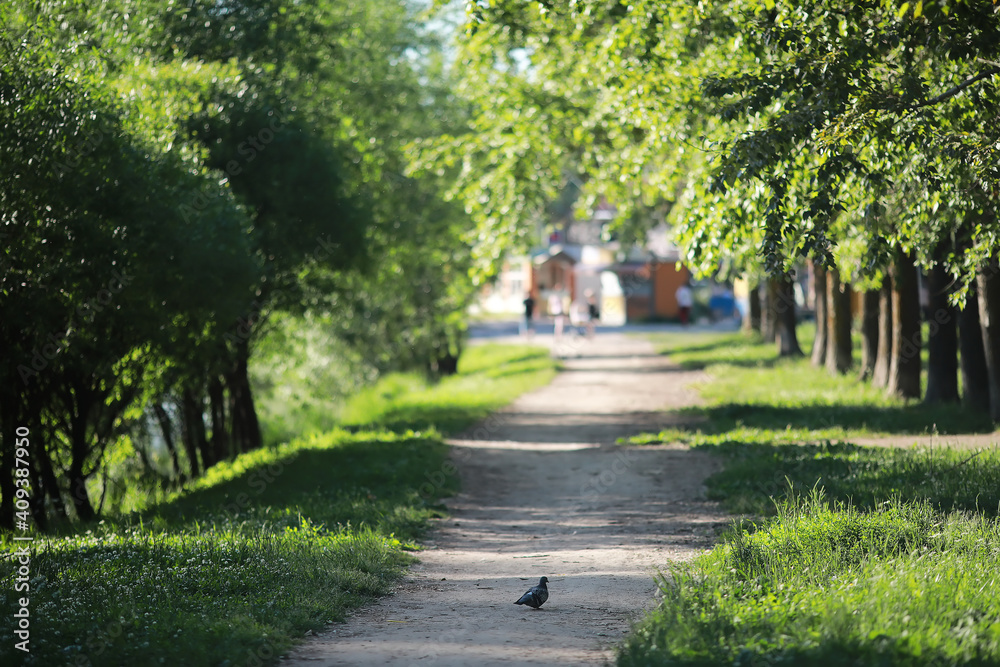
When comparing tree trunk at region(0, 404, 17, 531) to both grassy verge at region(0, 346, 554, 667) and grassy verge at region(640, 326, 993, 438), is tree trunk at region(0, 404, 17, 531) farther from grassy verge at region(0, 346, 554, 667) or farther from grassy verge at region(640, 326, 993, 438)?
grassy verge at region(640, 326, 993, 438)

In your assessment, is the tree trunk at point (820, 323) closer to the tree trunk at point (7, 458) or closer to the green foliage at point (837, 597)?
the green foliage at point (837, 597)

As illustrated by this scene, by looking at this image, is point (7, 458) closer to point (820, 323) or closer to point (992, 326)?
point (992, 326)

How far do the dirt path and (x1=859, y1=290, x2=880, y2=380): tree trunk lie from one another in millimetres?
4215

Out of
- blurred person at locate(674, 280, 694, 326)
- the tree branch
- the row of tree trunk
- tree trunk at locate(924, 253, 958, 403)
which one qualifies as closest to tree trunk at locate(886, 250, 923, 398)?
the row of tree trunk

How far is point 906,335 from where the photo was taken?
1620cm

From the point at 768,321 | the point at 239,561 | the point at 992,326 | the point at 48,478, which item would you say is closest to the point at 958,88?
the point at 992,326

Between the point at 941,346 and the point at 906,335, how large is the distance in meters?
0.99

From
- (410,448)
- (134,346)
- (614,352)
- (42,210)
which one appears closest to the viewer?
(42,210)

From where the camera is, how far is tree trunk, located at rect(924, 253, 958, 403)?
15.1 meters

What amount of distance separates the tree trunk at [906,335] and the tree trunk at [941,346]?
27.6 inches

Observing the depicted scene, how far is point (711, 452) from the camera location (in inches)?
540

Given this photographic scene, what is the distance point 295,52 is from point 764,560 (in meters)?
12.9

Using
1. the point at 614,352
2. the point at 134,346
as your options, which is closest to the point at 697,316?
the point at 614,352

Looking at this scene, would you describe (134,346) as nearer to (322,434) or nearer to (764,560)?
(322,434)
